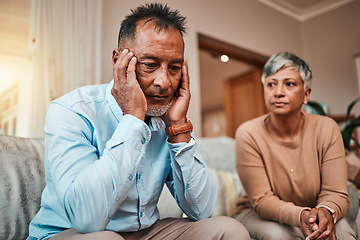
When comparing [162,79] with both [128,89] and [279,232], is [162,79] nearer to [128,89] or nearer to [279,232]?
[128,89]

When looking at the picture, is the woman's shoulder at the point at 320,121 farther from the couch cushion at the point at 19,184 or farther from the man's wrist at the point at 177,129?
the couch cushion at the point at 19,184

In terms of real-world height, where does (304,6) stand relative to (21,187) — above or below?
above

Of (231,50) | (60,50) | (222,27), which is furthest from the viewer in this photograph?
(231,50)

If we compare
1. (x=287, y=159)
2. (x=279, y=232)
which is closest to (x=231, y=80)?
(x=287, y=159)

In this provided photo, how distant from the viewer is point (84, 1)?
2693 mm

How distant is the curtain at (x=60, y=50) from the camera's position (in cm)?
240

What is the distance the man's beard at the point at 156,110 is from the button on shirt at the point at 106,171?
0.06 m

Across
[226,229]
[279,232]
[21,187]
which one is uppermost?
[21,187]

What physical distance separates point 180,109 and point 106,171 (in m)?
0.40

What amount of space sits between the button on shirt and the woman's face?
66 centimetres

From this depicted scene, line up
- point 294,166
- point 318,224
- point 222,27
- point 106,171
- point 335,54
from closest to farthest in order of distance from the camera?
1. point 106,171
2. point 318,224
3. point 294,166
4. point 222,27
5. point 335,54

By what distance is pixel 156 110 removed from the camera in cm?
110

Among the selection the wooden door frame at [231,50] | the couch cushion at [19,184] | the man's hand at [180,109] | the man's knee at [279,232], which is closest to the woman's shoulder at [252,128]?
the man's knee at [279,232]

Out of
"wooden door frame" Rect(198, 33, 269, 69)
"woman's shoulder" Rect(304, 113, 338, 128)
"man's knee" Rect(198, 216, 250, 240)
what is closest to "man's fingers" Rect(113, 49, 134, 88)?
"man's knee" Rect(198, 216, 250, 240)
